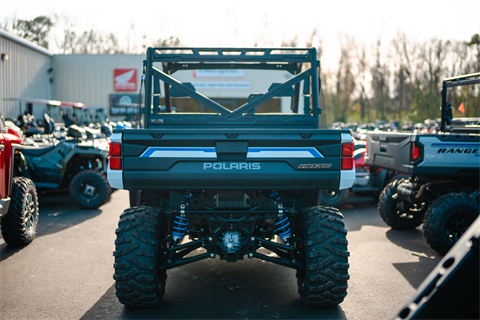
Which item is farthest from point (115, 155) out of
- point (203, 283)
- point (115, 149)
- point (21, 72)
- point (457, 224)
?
point (21, 72)

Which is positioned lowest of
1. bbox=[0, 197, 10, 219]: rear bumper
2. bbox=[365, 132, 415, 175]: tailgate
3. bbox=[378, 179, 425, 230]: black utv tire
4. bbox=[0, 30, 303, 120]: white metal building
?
bbox=[378, 179, 425, 230]: black utv tire

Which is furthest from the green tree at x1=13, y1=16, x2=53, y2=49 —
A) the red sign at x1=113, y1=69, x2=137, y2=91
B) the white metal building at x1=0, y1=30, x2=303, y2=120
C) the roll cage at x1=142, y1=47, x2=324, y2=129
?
the roll cage at x1=142, y1=47, x2=324, y2=129

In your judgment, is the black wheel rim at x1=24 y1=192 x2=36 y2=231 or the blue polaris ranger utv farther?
the black wheel rim at x1=24 y1=192 x2=36 y2=231

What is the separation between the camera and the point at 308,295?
3654 mm

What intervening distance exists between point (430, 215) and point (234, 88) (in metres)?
21.8

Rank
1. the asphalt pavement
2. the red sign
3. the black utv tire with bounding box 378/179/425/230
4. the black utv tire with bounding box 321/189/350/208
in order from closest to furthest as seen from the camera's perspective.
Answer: the asphalt pavement < the black utv tire with bounding box 378/179/425/230 < the black utv tire with bounding box 321/189/350/208 < the red sign

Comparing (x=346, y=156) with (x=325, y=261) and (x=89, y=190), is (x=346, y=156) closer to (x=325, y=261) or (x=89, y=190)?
(x=325, y=261)

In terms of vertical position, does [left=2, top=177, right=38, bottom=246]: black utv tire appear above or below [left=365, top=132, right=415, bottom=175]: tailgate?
below

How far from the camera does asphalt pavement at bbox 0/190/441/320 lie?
373cm

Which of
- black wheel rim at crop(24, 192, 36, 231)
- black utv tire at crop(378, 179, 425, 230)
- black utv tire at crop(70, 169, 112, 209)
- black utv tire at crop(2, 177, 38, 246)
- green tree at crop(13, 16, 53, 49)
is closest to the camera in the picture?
black utv tire at crop(2, 177, 38, 246)

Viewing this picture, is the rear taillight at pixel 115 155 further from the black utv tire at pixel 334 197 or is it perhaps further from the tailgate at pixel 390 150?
the black utv tire at pixel 334 197

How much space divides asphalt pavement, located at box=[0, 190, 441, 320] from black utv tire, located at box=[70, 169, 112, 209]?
1.86 m

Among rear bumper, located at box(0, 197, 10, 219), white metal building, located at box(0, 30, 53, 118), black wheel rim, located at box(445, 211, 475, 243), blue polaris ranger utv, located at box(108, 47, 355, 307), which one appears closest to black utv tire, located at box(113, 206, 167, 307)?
blue polaris ranger utv, located at box(108, 47, 355, 307)

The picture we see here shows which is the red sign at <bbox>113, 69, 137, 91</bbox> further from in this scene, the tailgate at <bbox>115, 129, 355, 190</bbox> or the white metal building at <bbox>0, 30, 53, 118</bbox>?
the tailgate at <bbox>115, 129, 355, 190</bbox>
